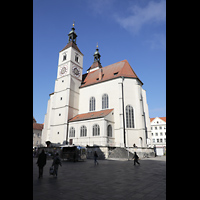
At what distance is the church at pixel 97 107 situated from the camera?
2839 centimetres

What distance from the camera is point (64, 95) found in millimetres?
35469

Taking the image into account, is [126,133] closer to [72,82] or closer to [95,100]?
[95,100]

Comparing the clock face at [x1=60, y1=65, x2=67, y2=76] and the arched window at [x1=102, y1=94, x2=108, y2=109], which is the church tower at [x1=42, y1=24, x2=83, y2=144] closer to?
the clock face at [x1=60, y1=65, x2=67, y2=76]

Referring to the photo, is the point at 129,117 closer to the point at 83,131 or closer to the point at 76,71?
the point at 83,131

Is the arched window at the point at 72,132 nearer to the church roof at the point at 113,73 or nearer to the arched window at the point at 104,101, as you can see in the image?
the arched window at the point at 104,101

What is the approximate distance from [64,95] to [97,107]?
327 inches

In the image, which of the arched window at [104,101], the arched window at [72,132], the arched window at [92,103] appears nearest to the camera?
the arched window at [72,132]

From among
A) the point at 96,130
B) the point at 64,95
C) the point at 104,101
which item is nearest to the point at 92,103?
the point at 104,101

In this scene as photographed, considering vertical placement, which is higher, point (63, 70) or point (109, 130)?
point (63, 70)

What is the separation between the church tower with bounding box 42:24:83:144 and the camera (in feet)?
110

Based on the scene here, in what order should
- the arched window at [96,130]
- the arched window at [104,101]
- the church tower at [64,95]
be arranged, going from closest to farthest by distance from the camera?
the arched window at [96,130] < the arched window at [104,101] < the church tower at [64,95]

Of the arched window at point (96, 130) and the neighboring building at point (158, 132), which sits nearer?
the arched window at point (96, 130)

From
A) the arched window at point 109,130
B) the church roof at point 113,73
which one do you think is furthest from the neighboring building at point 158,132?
the arched window at point 109,130
